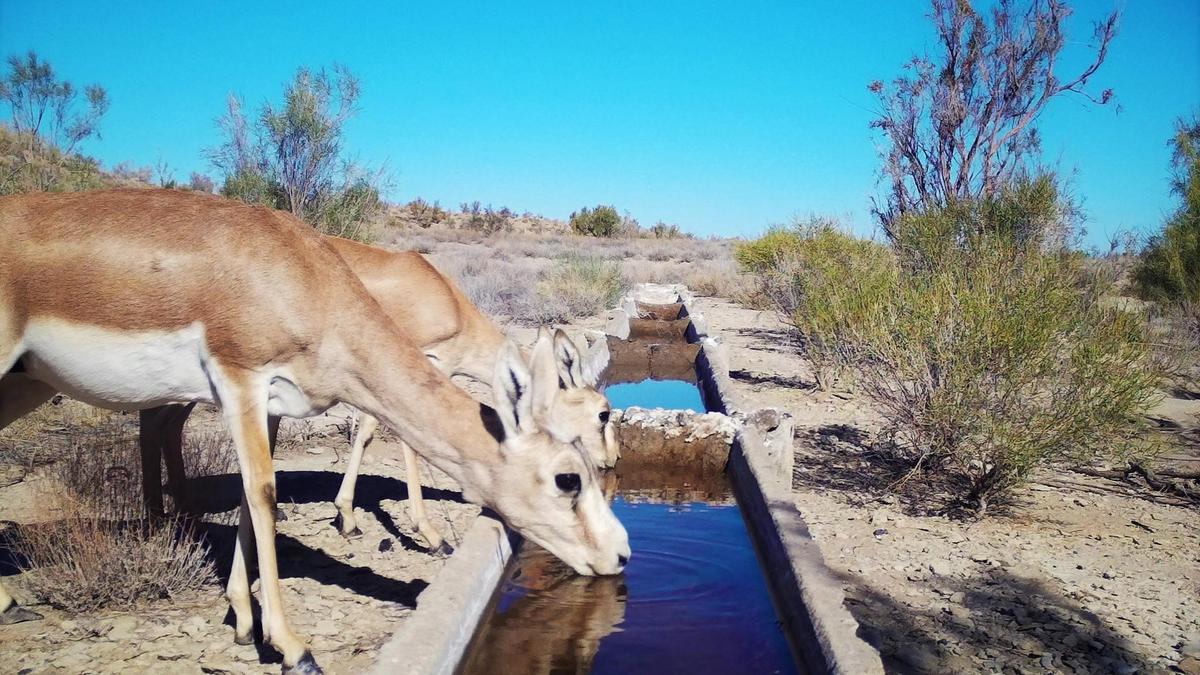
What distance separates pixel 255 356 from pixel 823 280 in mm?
10150

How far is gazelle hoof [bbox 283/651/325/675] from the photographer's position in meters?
3.58

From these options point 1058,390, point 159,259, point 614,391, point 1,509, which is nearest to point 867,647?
point 159,259

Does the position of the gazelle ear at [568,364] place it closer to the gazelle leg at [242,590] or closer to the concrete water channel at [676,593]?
the concrete water channel at [676,593]

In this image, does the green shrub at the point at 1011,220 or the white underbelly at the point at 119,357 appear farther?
the green shrub at the point at 1011,220

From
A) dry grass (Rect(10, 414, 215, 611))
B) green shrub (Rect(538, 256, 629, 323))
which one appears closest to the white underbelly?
dry grass (Rect(10, 414, 215, 611))

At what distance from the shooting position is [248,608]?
3990mm

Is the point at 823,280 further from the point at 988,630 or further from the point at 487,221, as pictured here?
the point at 487,221

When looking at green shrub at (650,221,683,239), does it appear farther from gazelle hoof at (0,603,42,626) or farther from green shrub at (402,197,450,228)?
gazelle hoof at (0,603,42,626)

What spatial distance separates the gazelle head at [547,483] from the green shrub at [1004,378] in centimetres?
387

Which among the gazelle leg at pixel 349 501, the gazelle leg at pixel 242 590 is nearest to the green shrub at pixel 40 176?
the gazelle leg at pixel 349 501

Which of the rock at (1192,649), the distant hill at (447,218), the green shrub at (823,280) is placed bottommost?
the rock at (1192,649)

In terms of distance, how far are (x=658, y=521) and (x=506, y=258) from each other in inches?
1254

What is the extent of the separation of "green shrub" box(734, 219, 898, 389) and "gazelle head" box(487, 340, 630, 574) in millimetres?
4458

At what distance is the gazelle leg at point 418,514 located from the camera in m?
5.40
